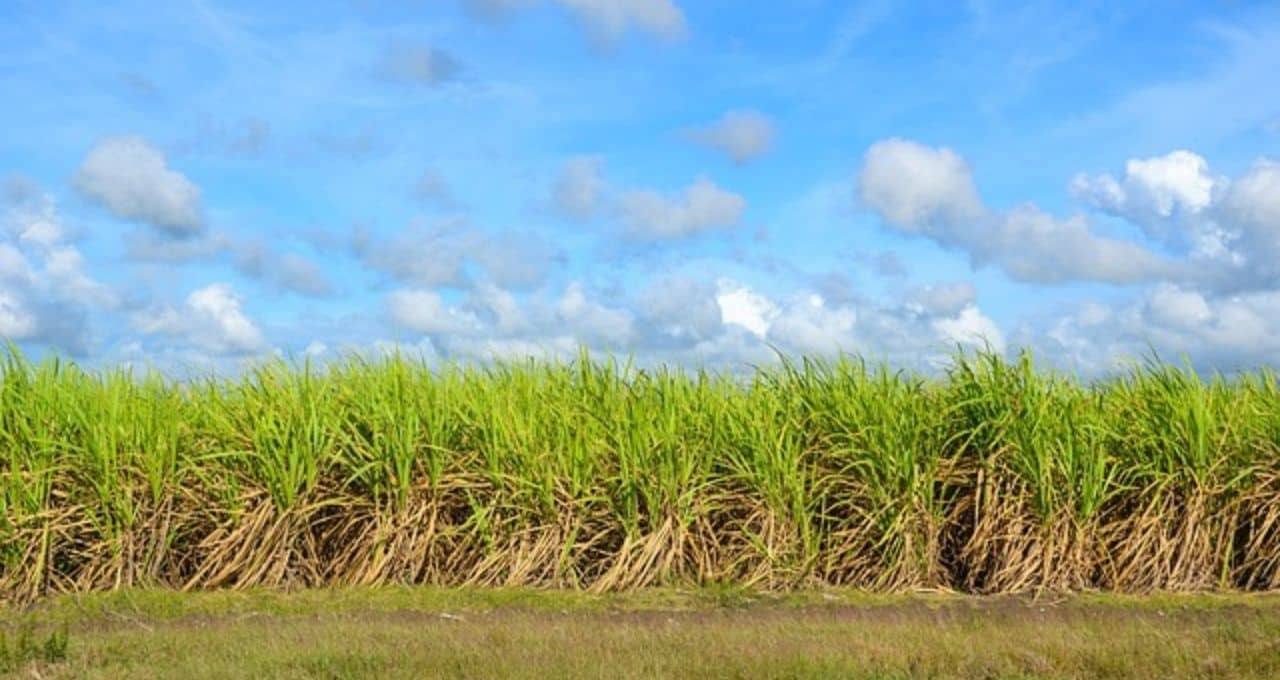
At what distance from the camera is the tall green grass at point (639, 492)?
324 inches

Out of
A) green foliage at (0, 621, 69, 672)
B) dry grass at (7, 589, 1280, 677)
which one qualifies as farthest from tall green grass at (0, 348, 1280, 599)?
green foliage at (0, 621, 69, 672)

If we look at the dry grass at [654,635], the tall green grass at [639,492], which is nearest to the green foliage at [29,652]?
the dry grass at [654,635]

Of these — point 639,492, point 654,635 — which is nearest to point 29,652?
point 654,635

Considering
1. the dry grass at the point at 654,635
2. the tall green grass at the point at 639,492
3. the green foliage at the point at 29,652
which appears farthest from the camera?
the tall green grass at the point at 639,492

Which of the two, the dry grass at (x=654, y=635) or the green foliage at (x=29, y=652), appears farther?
the green foliage at (x=29, y=652)

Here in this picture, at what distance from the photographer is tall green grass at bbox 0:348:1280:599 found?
8242 mm

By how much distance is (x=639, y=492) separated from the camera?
27.2 ft

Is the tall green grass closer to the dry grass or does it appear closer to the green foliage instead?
the dry grass

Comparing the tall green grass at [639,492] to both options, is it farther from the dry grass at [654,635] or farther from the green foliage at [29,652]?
the green foliage at [29,652]

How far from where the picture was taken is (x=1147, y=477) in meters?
8.73

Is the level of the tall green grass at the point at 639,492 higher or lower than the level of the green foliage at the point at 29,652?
higher

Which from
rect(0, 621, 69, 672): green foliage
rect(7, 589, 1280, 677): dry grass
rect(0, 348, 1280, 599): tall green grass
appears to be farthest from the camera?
rect(0, 348, 1280, 599): tall green grass

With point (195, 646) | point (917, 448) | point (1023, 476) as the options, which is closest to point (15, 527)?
point (195, 646)

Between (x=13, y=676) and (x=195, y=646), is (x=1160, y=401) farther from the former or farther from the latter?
(x=13, y=676)
